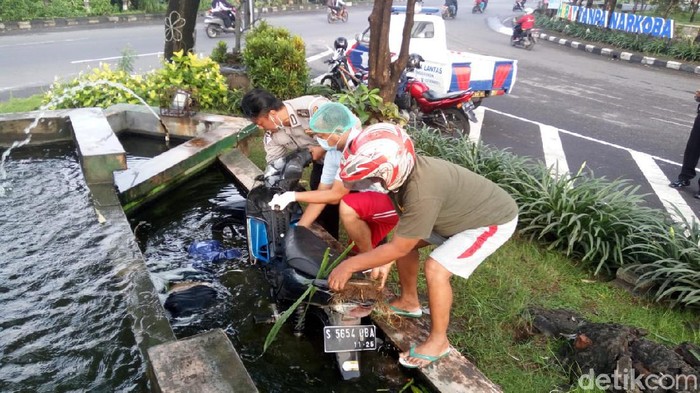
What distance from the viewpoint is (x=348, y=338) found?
9.16 feet

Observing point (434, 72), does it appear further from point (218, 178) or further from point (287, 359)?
point (287, 359)

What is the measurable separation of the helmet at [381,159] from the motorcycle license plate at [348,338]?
79cm

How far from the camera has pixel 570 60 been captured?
16.2 m

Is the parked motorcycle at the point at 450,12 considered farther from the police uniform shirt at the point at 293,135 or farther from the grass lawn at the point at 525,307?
the police uniform shirt at the point at 293,135

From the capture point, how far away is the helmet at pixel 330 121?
3.21 metres

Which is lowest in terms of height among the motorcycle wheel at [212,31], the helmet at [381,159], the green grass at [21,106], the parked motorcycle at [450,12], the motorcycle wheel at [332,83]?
the green grass at [21,106]

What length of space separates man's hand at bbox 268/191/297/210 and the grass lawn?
999 millimetres

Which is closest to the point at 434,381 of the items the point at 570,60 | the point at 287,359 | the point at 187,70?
the point at 287,359

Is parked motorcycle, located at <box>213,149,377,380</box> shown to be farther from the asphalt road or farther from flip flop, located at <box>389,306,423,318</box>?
the asphalt road

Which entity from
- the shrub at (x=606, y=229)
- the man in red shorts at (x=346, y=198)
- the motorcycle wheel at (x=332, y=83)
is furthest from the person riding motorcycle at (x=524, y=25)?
the man in red shorts at (x=346, y=198)

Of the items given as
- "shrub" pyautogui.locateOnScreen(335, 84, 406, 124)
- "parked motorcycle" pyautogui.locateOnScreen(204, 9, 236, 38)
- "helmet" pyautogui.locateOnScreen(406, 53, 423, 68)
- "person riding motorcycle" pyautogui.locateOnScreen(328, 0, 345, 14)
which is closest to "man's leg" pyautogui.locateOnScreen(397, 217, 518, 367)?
"shrub" pyautogui.locateOnScreen(335, 84, 406, 124)

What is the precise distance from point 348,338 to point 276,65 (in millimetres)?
5439

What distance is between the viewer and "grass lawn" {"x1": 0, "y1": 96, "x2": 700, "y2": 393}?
3.02 metres

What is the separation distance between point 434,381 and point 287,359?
866mm
